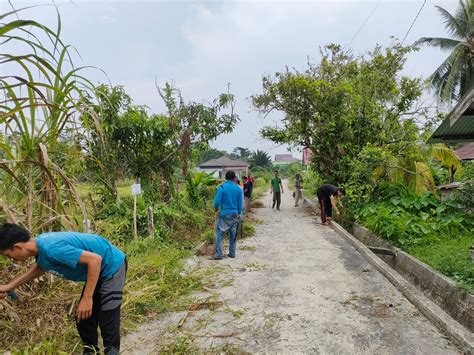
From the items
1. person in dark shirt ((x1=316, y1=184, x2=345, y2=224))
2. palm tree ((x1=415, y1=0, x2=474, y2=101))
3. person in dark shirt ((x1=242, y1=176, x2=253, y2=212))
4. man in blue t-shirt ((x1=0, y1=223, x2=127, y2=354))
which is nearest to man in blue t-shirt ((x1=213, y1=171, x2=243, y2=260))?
man in blue t-shirt ((x1=0, y1=223, x2=127, y2=354))

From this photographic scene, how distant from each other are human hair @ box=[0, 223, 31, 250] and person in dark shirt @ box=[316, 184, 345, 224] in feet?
31.6

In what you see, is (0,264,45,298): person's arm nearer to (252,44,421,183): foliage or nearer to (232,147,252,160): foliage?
(252,44,421,183): foliage

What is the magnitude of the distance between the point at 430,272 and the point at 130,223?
A: 5.96 m

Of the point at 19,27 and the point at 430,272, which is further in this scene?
the point at 430,272

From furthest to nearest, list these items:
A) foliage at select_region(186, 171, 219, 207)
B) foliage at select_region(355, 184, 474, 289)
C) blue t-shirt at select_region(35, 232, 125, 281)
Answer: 1. foliage at select_region(186, 171, 219, 207)
2. foliage at select_region(355, 184, 474, 289)
3. blue t-shirt at select_region(35, 232, 125, 281)

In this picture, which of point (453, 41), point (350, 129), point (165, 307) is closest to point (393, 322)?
point (165, 307)

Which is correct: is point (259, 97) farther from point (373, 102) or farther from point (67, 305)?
point (67, 305)

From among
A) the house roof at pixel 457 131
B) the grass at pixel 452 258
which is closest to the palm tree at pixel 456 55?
the house roof at pixel 457 131

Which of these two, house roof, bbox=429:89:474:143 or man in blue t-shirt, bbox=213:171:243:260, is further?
house roof, bbox=429:89:474:143

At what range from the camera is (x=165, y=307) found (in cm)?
429

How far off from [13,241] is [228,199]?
456 cm

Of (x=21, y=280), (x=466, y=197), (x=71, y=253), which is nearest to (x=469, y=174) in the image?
(x=466, y=197)

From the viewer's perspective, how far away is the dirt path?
3.40 m

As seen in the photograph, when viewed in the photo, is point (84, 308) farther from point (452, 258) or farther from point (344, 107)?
point (344, 107)
